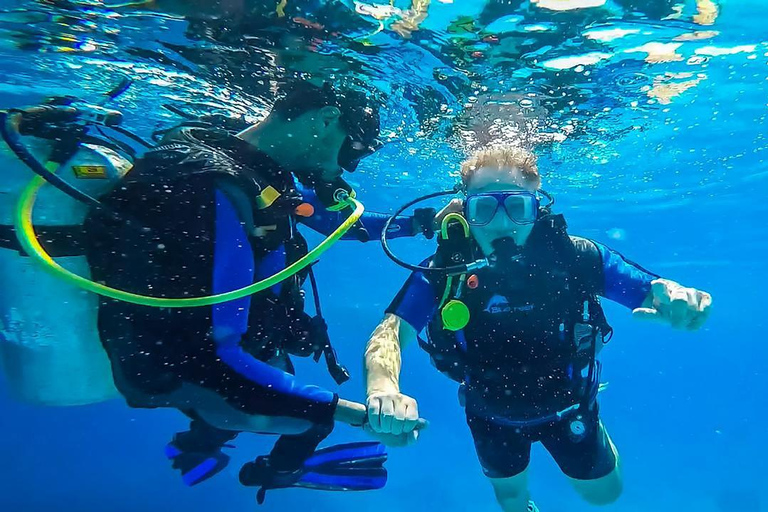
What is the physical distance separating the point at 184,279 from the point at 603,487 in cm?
591

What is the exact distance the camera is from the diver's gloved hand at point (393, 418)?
3008 millimetres

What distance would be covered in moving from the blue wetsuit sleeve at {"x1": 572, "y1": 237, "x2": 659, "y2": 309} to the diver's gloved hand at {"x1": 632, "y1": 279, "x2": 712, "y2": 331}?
2.07 ft

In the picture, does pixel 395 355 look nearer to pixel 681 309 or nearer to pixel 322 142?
pixel 322 142

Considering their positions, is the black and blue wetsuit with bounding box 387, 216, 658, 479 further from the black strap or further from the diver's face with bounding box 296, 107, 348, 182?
the black strap

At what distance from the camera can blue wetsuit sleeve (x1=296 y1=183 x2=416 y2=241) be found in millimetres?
6730

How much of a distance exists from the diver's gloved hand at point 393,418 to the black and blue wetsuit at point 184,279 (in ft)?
1.23

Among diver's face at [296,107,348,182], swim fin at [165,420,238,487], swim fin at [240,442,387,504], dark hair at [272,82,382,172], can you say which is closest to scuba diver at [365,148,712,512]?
dark hair at [272,82,382,172]

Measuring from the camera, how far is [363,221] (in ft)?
23.7

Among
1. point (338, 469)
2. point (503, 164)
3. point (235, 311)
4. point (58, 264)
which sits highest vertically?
point (503, 164)

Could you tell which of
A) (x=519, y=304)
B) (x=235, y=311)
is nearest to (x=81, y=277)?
(x=235, y=311)

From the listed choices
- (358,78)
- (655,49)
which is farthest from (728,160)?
(358,78)

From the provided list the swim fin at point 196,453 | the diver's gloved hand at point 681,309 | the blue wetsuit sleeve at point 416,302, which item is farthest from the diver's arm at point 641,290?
the swim fin at point 196,453

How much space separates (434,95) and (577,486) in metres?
6.68

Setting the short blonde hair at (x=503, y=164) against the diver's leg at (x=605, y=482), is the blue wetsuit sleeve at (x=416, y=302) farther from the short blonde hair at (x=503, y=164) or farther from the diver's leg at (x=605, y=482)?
the diver's leg at (x=605, y=482)
